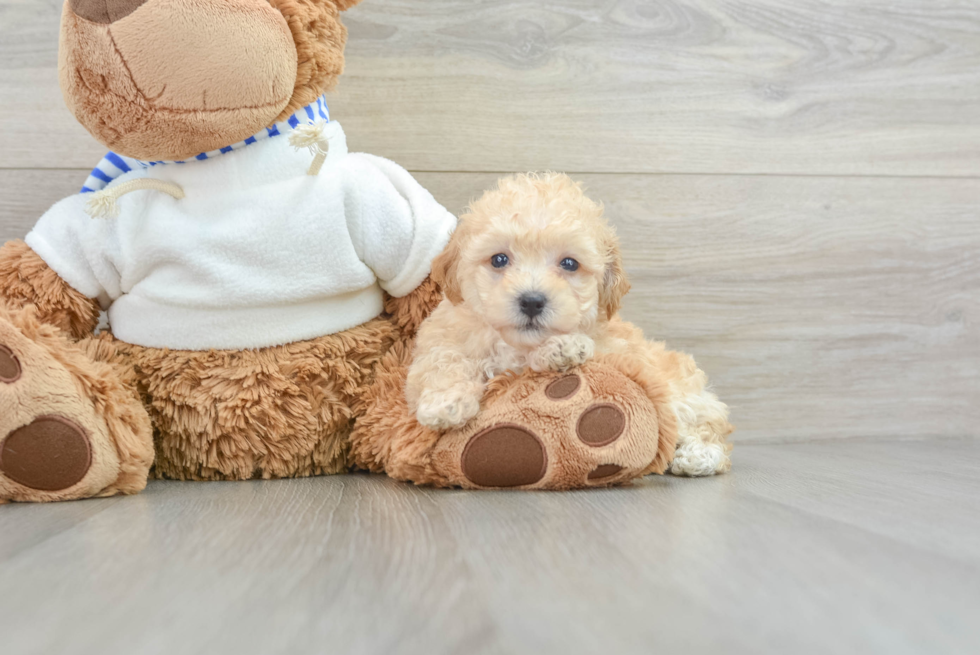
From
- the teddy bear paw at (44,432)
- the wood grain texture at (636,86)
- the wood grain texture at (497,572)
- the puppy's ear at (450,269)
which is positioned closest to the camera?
the wood grain texture at (497,572)

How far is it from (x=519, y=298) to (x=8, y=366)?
0.60 metres

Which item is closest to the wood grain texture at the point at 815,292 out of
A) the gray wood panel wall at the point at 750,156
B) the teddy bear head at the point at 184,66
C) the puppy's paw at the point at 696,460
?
the gray wood panel wall at the point at 750,156

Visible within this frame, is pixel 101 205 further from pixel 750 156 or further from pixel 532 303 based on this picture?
pixel 750 156

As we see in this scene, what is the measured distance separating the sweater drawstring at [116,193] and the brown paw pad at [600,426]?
2.04 feet

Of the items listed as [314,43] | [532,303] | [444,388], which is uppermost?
[314,43]

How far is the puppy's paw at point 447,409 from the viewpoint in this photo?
0.92 m

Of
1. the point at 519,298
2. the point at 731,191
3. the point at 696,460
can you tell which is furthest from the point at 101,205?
the point at 731,191

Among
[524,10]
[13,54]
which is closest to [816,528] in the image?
[524,10]

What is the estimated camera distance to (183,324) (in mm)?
1039

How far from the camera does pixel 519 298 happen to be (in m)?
0.89

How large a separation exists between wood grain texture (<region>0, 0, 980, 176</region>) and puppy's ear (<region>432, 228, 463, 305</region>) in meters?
0.39

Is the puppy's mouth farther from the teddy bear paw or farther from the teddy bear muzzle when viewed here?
the teddy bear paw

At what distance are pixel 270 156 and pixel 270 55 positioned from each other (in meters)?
0.15

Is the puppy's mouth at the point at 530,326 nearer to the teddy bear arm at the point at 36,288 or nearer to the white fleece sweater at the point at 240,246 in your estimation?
the white fleece sweater at the point at 240,246
